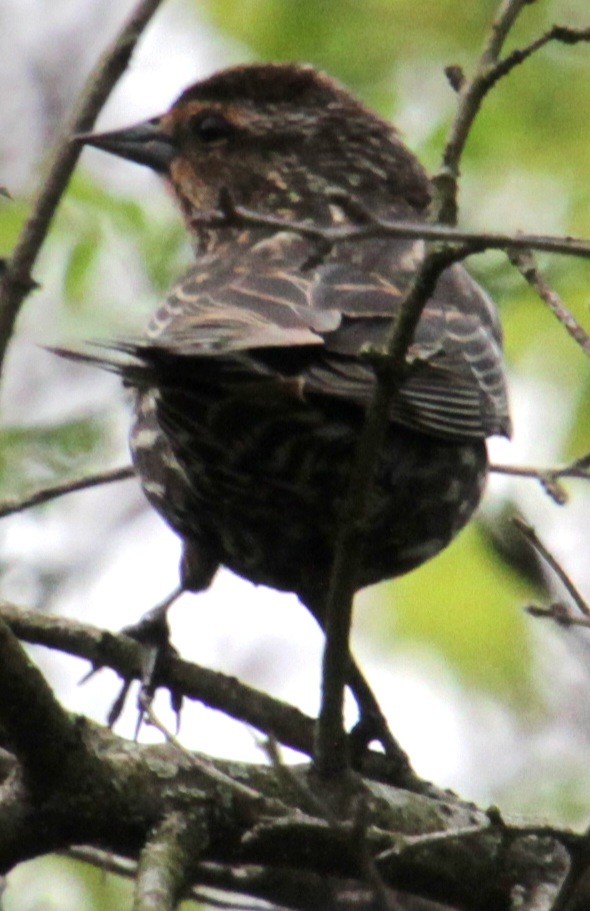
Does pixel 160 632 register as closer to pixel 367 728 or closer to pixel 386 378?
pixel 367 728

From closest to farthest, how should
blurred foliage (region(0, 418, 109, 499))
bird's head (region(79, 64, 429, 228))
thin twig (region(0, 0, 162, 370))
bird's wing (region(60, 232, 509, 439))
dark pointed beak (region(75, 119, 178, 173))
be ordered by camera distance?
1. bird's wing (region(60, 232, 509, 439))
2. thin twig (region(0, 0, 162, 370))
3. blurred foliage (region(0, 418, 109, 499))
4. bird's head (region(79, 64, 429, 228))
5. dark pointed beak (region(75, 119, 178, 173))

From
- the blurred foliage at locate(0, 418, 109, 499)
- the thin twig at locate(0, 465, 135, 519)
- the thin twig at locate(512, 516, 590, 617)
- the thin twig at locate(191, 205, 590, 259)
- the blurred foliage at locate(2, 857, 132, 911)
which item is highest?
the thin twig at locate(191, 205, 590, 259)

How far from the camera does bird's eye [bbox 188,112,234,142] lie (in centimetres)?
567

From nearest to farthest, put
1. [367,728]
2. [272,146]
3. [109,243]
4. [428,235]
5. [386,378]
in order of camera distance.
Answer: [428,235], [386,378], [367,728], [109,243], [272,146]

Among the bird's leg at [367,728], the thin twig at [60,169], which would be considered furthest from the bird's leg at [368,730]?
the thin twig at [60,169]

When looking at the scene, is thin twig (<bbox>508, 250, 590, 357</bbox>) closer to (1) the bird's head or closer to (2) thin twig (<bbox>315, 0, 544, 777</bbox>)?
(2) thin twig (<bbox>315, 0, 544, 777</bbox>)

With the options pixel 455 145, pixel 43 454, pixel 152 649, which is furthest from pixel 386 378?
pixel 43 454

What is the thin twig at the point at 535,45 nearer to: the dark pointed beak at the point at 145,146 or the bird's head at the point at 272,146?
the bird's head at the point at 272,146

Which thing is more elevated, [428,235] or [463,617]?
[428,235]

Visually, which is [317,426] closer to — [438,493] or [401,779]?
[438,493]

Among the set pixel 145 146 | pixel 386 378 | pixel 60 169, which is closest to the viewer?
pixel 386 378

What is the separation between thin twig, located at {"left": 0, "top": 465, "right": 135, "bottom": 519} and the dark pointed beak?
5.26ft

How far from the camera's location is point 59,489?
416 centimetres

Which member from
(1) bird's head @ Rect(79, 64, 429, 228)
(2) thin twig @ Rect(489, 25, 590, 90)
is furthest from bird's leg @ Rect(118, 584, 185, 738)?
(2) thin twig @ Rect(489, 25, 590, 90)
